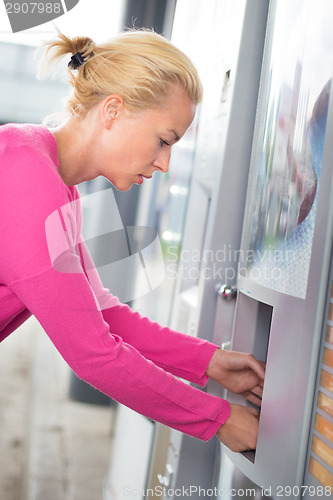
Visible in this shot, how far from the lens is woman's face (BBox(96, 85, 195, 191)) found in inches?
40.3

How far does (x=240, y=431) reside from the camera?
1.01 metres

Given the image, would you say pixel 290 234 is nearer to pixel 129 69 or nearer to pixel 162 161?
pixel 162 161

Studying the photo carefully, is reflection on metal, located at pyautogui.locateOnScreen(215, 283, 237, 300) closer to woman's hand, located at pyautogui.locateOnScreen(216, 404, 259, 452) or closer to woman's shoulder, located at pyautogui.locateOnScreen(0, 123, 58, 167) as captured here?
woman's hand, located at pyautogui.locateOnScreen(216, 404, 259, 452)

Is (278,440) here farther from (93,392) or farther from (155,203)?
(93,392)

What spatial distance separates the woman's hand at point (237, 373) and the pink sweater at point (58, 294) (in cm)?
19

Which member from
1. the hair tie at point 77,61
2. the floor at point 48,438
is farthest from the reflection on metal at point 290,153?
the floor at point 48,438

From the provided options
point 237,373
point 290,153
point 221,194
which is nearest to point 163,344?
point 237,373

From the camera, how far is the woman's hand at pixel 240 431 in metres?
1.00

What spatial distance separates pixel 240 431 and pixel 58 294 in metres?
0.45

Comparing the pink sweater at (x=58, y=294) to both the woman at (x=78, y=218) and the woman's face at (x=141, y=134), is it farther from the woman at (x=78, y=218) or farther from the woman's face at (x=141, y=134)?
the woman's face at (x=141, y=134)

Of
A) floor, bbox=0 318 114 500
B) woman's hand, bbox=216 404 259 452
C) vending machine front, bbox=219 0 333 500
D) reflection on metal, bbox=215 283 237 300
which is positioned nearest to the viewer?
vending machine front, bbox=219 0 333 500

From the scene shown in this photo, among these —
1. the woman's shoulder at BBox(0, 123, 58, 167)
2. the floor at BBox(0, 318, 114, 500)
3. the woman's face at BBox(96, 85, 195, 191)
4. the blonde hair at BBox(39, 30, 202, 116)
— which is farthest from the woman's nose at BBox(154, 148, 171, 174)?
the floor at BBox(0, 318, 114, 500)

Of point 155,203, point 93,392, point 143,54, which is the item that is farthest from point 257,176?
point 93,392

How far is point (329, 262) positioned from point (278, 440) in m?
0.34
